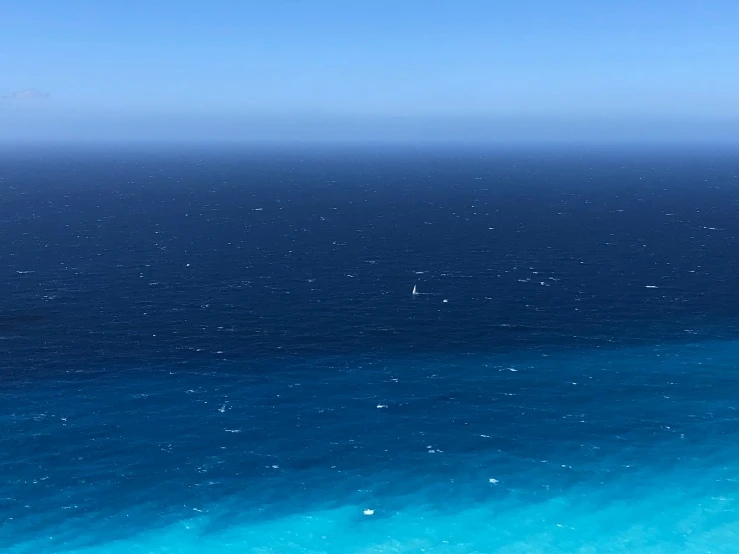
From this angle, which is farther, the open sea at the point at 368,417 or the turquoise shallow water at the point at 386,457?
the open sea at the point at 368,417

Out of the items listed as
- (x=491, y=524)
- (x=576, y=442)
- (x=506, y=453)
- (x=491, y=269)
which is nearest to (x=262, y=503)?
(x=491, y=524)

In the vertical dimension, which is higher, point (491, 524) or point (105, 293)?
point (105, 293)

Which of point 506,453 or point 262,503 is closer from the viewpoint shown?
point 262,503

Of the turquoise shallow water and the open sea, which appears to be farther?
the open sea

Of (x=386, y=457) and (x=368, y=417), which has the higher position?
(x=368, y=417)

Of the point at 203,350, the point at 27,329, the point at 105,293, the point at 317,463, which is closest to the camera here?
the point at 317,463

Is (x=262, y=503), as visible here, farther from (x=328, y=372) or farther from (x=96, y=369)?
(x=96, y=369)

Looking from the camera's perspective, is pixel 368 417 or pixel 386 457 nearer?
pixel 386 457

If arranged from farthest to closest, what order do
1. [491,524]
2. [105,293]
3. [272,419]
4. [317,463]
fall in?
1. [105,293]
2. [272,419]
3. [317,463]
4. [491,524]
